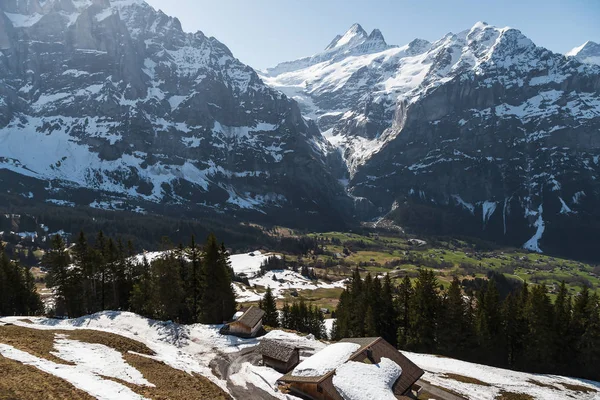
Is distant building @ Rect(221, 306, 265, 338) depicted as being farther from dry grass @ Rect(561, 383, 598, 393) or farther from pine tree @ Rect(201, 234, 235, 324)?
dry grass @ Rect(561, 383, 598, 393)

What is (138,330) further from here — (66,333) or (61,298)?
(61,298)

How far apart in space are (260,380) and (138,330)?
25332 millimetres

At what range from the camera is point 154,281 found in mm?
74125

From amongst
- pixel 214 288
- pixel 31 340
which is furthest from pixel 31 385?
pixel 214 288

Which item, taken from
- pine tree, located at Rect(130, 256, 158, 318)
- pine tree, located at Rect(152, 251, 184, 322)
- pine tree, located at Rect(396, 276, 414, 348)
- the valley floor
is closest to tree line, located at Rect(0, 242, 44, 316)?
the valley floor

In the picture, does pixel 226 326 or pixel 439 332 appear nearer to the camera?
pixel 226 326

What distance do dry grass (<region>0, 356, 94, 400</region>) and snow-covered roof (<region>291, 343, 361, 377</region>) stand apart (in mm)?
22874

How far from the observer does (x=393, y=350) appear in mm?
49375

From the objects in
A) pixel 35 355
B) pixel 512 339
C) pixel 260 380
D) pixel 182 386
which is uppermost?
pixel 35 355

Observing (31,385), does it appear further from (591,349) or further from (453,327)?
(591,349)

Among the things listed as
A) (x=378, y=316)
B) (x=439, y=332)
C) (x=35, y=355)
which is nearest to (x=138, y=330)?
(x=35, y=355)

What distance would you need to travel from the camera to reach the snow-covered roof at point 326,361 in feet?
143

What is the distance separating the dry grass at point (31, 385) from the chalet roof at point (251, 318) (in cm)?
3517

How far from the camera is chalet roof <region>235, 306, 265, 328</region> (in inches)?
2509
